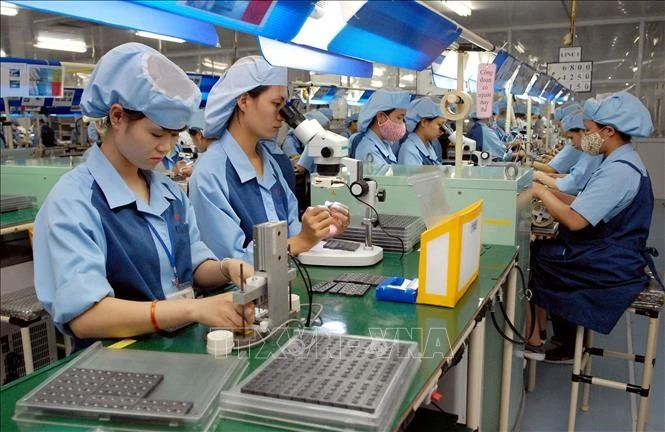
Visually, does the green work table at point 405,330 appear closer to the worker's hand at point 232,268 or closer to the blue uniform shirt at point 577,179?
the worker's hand at point 232,268

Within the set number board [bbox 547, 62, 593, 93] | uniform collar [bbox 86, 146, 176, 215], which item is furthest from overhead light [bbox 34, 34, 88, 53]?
uniform collar [bbox 86, 146, 176, 215]

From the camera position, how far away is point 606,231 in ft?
8.71

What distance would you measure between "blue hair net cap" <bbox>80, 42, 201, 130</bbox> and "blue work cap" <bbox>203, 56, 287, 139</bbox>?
548 millimetres

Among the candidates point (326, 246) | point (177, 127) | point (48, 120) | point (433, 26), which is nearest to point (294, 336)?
point (177, 127)

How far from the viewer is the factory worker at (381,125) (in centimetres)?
433

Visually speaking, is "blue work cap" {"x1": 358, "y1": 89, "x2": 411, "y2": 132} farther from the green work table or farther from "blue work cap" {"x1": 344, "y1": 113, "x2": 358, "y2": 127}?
"blue work cap" {"x1": 344, "y1": 113, "x2": 358, "y2": 127}

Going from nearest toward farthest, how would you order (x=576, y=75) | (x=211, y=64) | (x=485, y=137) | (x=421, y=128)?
(x=421, y=128), (x=485, y=137), (x=576, y=75), (x=211, y=64)

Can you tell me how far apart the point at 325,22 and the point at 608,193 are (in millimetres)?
1747

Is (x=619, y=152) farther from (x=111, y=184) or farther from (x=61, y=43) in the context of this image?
(x=61, y=43)

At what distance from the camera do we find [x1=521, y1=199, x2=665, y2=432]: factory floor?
9.21 ft

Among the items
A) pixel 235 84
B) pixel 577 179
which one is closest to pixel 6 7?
pixel 235 84

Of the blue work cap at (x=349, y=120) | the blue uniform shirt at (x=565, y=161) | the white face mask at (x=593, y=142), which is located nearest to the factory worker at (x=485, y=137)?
the blue uniform shirt at (x=565, y=161)

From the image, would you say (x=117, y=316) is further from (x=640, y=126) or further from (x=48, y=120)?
(x=48, y=120)

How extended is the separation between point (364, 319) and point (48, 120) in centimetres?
1062
